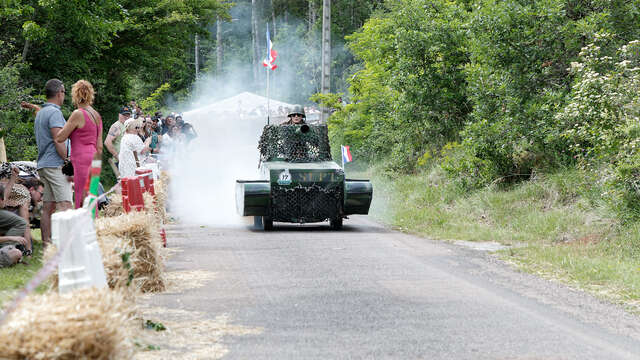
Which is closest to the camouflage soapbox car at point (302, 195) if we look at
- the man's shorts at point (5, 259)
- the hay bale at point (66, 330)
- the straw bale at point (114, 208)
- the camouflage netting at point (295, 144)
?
the camouflage netting at point (295, 144)

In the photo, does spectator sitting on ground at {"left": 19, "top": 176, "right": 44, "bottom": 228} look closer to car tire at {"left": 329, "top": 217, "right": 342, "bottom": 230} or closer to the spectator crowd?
the spectator crowd

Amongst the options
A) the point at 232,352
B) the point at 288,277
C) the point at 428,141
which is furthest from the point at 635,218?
the point at 428,141

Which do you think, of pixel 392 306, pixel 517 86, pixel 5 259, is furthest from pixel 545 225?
pixel 5 259

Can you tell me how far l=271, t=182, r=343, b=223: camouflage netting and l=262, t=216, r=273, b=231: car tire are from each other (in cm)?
→ 11

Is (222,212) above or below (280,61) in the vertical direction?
below

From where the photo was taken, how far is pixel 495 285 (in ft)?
31.8

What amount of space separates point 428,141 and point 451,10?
4210 millimetres

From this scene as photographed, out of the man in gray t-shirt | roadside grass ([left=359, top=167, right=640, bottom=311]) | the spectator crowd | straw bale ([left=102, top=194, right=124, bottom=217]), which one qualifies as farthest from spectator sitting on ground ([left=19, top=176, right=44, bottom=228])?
roadside grass ([left=359, top=167, right=640, bottom=311])

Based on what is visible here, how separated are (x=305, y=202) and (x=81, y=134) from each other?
6.00 metres

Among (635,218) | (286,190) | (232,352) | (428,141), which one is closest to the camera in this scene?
(232,352)

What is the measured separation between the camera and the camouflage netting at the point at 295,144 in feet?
56.3

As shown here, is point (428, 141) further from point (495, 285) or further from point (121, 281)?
point (121, 281)

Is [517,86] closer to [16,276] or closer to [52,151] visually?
[52,151]

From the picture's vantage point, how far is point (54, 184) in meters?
10.5
